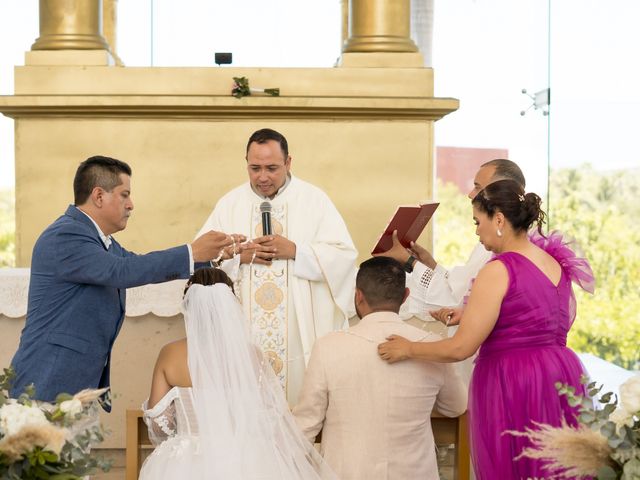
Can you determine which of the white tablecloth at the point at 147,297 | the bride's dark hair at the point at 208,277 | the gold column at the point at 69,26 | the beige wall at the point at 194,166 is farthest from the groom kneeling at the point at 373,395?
the gold column at the point at 69,26

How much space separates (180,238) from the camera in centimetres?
648

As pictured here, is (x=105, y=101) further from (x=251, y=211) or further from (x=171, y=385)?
(x=171, y=385)

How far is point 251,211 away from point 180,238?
58.2 inches

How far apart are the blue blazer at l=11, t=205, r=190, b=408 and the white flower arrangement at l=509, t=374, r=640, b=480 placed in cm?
213

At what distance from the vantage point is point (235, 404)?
406 cm

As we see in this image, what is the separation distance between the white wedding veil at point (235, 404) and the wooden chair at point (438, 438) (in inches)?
10.8

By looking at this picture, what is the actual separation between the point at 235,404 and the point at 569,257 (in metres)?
1.30

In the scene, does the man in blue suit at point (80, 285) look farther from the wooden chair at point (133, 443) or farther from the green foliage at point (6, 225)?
the green foliage at point (6, 225)

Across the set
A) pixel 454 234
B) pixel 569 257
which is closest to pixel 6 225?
pixel 454 234

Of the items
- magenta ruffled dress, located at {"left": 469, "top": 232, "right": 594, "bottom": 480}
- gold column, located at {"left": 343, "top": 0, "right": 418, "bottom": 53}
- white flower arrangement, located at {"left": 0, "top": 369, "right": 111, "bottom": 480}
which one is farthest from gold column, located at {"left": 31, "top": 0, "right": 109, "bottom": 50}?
white flower arrangement, located at {"left": 0, "top": 369, "right": 111, "bottom": 480}

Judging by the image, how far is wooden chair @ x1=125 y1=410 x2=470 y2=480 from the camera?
4.09 metres

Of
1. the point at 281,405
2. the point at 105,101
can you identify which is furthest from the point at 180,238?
the point at 281,405

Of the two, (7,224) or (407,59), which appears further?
(7,224)

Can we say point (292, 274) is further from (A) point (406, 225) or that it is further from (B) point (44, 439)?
(B) point (44, 439)
